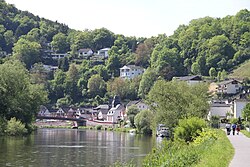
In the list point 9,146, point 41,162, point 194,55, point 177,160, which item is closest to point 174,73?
point 194,55

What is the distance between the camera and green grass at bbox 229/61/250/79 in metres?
136

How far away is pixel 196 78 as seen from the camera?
13612cm

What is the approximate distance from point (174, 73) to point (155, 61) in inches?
656

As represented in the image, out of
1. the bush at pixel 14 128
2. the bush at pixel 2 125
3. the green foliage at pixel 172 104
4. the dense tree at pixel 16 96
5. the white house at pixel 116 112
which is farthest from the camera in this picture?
the white house at pixel 116 112

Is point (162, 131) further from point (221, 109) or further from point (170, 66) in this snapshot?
point (170, 66)

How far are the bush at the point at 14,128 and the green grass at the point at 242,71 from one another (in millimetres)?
81989

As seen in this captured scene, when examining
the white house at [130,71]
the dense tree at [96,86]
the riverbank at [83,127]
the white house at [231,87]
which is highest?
the white house at [130,71]

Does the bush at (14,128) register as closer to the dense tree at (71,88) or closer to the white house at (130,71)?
the dense tree at (71,88)

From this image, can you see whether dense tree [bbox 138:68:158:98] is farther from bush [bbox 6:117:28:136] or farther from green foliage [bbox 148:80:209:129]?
green foliage [bbox 148:80:209:129]

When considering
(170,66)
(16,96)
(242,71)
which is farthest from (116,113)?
(16,96)

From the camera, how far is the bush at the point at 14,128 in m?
62.1

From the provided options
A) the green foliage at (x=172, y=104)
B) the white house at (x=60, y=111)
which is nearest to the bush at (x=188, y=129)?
the green foliage at (x=172, y=104)

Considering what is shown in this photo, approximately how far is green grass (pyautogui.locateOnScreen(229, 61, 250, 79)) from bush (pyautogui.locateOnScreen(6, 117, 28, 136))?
8199 centimetres

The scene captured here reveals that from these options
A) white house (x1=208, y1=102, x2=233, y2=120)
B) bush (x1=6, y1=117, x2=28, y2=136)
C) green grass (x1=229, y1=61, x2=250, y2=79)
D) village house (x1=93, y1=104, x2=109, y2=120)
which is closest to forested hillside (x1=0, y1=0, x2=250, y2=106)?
green grass (x1=229, y1=61, x2=250, y2=79)
